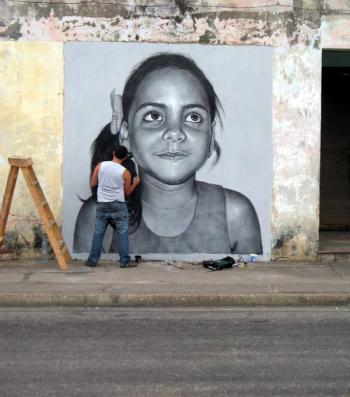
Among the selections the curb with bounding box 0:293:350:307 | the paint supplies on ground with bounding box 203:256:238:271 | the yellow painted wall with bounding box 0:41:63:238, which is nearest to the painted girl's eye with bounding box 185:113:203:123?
the yellow painted wall with bounding box 0:41:63:238

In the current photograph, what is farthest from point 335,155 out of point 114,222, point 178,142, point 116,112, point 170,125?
point 114,222

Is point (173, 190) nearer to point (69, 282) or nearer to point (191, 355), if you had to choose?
point (69, 282)

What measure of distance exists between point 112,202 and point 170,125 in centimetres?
167

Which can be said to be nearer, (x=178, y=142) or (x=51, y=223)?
(x=51, y=223)

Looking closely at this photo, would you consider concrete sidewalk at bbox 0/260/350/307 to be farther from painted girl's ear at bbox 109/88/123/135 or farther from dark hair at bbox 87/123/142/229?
painted girl's ear at bbox 109/88/123/135

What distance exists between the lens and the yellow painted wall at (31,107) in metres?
9.95

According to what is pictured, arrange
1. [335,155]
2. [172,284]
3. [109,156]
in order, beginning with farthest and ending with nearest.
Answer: [335,155] < [109,156] < [172,284]

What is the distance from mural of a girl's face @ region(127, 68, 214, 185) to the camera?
10.1 metres

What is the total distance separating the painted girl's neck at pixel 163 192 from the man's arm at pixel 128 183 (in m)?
0.29

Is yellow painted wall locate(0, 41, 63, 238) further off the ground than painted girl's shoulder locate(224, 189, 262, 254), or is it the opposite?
yellow painted wall locate(0, 41, 63, 238)

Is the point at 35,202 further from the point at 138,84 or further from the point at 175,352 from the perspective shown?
the point at 175,352

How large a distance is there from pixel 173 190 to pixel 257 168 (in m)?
1.42

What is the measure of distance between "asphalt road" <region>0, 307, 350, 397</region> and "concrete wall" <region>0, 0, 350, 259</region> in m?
2.78

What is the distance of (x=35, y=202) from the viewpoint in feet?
30.6
